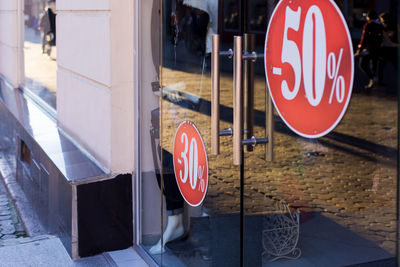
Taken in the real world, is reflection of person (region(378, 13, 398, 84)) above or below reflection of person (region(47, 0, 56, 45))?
below

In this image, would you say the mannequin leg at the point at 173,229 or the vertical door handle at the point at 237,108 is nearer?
the vertical door handle at the point at 237,108

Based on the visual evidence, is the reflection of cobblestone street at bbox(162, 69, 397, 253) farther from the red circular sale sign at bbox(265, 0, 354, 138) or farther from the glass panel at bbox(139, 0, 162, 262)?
the glass panel at bbox(139, 0, 162, 262)

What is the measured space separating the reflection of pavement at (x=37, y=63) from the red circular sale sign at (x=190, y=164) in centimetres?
406

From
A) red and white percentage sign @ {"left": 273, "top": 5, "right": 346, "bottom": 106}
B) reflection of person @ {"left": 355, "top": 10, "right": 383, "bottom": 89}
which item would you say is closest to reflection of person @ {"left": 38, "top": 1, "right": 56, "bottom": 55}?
red and white percentage sign @ {"left": 273, "top": 5, "right": 346, "bottom": 106}

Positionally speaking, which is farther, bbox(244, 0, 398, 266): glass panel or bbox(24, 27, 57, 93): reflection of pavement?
bbox(24, 27, 57, 93): reflection of pavement

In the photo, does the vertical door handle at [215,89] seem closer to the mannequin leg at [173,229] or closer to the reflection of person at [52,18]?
the mannequin leg at [173,229]

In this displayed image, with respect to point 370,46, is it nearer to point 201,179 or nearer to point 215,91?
point 215,91

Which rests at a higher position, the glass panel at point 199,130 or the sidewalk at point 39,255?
the glass panel at point 199,130

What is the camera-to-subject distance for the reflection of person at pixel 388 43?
182cm

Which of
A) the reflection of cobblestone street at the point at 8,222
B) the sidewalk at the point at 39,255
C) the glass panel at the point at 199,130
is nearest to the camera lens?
the glass panel at the point at 199,130

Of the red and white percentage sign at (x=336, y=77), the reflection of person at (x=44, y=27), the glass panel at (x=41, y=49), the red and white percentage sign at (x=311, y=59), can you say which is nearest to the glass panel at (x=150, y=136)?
the red and white percentage sign at (x=311, y=59)

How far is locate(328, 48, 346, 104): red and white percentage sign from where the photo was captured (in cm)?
204

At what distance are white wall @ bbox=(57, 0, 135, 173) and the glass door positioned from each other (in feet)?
1.09

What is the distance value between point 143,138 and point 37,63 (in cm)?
478
